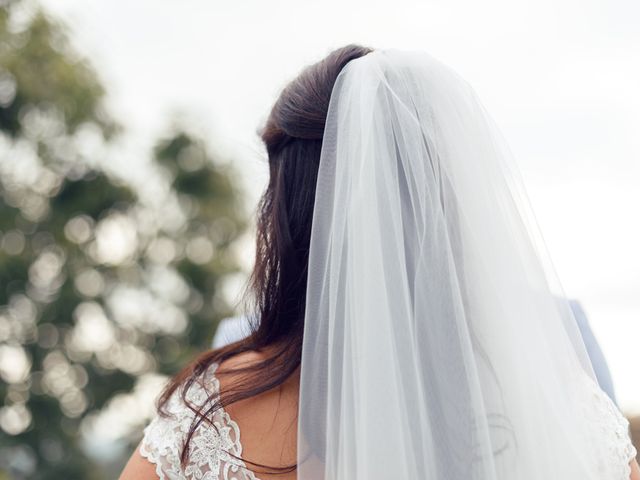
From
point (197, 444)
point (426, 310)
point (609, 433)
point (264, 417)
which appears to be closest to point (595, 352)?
point (609, 433)

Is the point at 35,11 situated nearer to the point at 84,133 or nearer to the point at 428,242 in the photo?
the point at 84,133

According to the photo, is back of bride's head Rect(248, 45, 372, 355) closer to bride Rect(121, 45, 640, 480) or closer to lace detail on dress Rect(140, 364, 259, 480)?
bride Rect(121, 45, 640, 480)

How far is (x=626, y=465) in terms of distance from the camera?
1.84 meters

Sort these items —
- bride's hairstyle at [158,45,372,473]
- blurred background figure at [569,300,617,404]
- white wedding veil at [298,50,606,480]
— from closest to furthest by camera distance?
1. white wedding veil at [298,50,606,480]
2. bride's hairstyle at [158,45,372,473]
3. blurred background figure at [569,300,617,404]

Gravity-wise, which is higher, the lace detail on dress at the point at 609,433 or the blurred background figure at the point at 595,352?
the lace detail on dress at the point at 609,433

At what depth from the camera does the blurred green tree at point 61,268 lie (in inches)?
474

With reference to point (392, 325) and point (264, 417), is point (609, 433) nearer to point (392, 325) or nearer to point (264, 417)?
point (392, 325)

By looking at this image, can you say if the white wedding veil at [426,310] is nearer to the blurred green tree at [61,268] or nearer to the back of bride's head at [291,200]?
the back of bride's head at [291,200]

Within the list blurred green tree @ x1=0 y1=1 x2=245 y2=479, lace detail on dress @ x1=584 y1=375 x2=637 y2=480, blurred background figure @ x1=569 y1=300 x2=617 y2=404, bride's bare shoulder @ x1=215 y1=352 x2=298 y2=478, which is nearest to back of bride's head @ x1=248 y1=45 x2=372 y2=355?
bride's bare shoulder @ x1=215 y1=352 x2=298 y2=478

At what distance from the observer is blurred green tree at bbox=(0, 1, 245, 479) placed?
39.5 ft

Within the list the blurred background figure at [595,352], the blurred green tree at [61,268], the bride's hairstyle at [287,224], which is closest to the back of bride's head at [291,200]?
the bride's hairstyle at [287,224]

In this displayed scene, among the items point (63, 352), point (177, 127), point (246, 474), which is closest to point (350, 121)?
point (246, 474)

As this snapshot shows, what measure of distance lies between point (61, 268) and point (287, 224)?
38.0 ft

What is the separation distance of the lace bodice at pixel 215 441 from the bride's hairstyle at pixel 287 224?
1.9 inches
